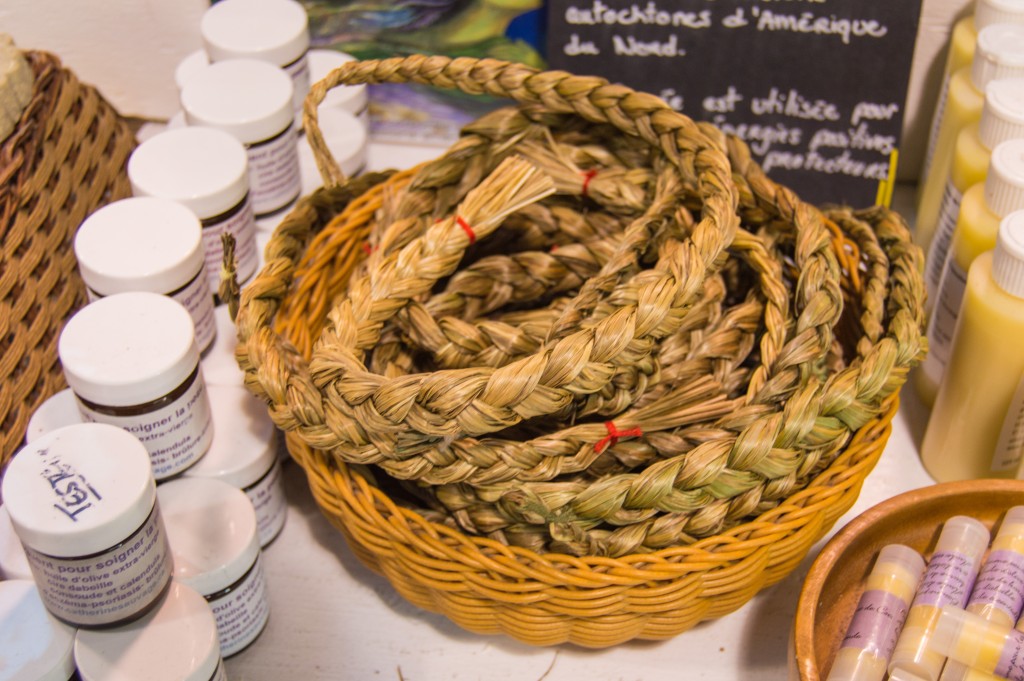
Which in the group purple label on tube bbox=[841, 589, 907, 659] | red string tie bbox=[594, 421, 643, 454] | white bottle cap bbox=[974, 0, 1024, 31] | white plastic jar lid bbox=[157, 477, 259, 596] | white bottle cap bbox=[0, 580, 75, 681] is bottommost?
purple label on tube bbox=[841, 589, 907, 659]

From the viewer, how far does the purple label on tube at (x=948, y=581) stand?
55 cm

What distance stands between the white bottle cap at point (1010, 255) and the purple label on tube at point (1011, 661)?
0.19 m

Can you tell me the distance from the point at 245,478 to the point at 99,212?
0.61 feet

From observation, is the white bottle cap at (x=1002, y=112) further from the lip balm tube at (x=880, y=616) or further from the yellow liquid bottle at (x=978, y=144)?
the lip balm tube at (x=880, y=616)

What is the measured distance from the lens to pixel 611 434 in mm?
576

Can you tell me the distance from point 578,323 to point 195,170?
270 mm

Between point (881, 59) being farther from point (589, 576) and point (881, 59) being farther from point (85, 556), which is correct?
point (85, 556)

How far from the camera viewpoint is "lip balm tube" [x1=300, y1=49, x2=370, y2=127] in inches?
32.2

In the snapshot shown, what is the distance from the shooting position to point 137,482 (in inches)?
20.3

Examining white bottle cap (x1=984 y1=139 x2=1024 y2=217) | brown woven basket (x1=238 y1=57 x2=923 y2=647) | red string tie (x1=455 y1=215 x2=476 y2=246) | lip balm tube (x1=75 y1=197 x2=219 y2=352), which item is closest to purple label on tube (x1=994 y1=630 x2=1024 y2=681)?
brown woven basket (x1=238 y1=57 x2=923 y2=647)

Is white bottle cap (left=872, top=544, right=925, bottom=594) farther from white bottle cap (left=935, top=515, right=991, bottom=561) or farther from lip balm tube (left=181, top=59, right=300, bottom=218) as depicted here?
lip balm tube (left=181, top=59, right=300, bottom=218)

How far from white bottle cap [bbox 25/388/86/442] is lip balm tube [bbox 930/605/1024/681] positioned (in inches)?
18.8

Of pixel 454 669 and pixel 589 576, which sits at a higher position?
pixel 589 576

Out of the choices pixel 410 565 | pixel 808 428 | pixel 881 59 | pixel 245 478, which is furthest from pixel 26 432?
pixel 881 59
